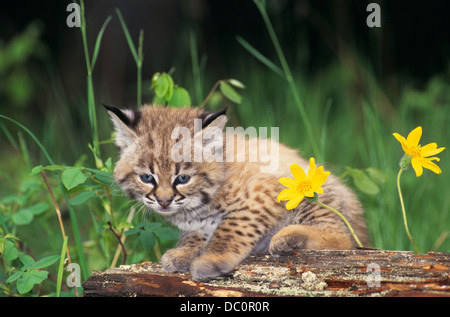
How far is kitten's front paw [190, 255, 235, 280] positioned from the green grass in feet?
1.76

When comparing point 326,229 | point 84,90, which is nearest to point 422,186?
point 326,229

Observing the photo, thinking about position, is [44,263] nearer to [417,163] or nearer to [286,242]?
[286,242]

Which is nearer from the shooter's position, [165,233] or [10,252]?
Result: [10,252]

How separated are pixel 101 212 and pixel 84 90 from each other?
14.4 feet

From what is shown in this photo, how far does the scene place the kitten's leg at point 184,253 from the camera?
10.7 ft

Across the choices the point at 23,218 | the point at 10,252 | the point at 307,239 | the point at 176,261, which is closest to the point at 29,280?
the point at 10,252

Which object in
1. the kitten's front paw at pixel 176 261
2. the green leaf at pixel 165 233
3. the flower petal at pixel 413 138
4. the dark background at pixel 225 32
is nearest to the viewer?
the flower petal at pixel 413 138

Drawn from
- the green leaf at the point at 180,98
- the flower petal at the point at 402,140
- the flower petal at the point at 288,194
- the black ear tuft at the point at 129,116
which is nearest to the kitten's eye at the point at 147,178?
the black ear tuft at the point at 129,116

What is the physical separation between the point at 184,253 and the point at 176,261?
15 centimetres

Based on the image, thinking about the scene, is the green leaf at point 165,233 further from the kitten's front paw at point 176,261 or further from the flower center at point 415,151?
the flower center at point 415,151

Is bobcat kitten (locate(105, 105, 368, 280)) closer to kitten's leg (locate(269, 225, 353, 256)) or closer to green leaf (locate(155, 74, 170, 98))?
kitten's leg (locate(269, 225, 353, 256))

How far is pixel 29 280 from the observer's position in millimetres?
3146

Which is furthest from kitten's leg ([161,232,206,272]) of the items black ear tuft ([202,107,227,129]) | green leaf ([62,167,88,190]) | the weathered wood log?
black ear tuft ([202,107,227,129])

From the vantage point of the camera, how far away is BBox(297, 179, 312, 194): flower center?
2957 millimetres
